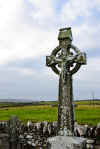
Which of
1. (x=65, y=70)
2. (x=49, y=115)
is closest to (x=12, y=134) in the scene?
(x=65, y=70)

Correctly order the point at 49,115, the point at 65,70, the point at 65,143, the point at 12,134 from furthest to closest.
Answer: the point at 49,115
the point at 12,134
the point at 65,70
the point at 65,143

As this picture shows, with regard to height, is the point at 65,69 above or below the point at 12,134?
above

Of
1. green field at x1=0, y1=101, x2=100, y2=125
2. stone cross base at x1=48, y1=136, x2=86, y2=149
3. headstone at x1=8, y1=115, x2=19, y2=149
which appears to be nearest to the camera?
stone cross base at x1=48, y1=136, x2=86, y2=149

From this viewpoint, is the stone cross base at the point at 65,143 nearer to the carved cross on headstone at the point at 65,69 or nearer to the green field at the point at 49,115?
the carved cross on headstone at the point at 65,69

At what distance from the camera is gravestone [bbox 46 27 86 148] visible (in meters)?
6.79

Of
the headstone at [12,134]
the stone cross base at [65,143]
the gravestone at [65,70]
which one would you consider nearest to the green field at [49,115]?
the headstone at [12,134]

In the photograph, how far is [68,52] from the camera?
7281 millimetres

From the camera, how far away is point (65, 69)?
7.16 metres

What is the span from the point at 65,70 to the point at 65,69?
4 cm

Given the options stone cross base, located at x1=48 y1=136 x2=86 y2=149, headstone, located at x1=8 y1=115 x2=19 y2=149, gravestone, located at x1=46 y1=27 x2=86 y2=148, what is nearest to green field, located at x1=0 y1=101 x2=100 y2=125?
headstone, located at x1=8 y1=115 x2=19 y2=149

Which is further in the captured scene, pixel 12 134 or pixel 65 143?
pixel 12 134

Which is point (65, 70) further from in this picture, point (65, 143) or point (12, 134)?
point (12, 134)

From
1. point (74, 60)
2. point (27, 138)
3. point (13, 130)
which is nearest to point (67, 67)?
point (74, 60)

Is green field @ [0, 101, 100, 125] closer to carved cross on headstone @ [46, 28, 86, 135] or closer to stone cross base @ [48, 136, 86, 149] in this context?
carved cross on headstone @ [46, 28, 86, 135]
